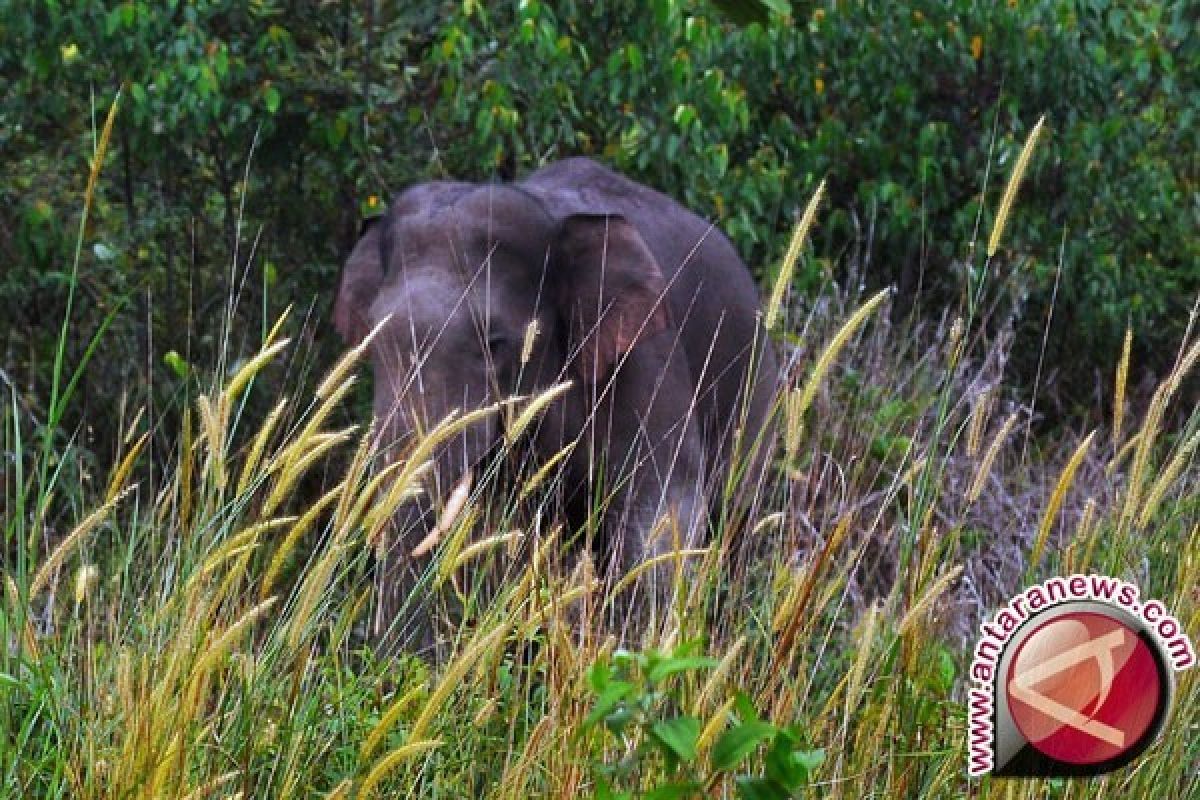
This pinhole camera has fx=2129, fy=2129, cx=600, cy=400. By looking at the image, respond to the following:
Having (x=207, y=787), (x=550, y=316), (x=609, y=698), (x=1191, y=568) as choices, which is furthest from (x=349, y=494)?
(x=550, y=316)

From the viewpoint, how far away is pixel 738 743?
7.61 ft

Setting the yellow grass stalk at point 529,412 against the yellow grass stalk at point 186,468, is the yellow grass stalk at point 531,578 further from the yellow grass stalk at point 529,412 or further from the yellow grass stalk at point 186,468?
the yellow grass stalk at point 186,468

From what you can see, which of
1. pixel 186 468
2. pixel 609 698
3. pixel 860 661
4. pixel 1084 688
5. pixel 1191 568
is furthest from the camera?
pixel 1191 568

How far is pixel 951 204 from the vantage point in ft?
32.5

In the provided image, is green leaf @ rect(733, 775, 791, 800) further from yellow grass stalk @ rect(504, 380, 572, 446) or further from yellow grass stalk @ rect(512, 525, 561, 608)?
yellow grass stalk @ rect(504, 380, 572, 446)

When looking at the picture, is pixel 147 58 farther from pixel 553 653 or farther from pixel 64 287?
pixel 553 653

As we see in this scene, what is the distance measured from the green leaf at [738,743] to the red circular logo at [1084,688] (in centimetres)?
34

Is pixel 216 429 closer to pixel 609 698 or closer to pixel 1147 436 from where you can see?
pixel 609 698

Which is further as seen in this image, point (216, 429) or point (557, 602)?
point (557, 602)

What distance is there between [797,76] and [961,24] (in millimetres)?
749

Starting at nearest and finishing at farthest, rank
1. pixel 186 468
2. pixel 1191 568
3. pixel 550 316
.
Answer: pixel 186 468 → pixel 1191 568 → pixel 550 316

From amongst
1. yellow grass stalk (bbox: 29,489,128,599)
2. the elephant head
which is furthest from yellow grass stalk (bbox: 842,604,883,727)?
the elephant head

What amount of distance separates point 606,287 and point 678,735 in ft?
12.6

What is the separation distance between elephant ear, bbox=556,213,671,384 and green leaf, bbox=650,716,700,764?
356 centimetres
